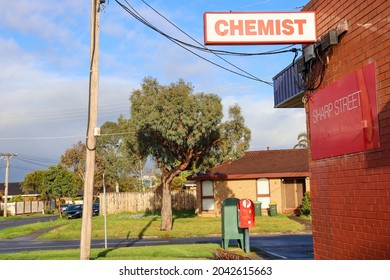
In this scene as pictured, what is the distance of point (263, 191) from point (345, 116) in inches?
1061

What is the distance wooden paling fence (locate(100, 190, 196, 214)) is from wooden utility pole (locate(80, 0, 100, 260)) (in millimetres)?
27594

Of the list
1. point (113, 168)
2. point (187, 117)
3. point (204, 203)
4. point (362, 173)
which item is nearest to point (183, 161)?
point (187, 117)

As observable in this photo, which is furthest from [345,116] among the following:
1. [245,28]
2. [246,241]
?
[246,241]

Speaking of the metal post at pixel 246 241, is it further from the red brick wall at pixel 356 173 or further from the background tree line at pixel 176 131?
the background tree line at pixel 176 131

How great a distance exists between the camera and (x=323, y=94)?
341 inches

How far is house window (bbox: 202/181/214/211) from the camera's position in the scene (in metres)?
34.3

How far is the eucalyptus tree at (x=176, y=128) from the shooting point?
25297 mm

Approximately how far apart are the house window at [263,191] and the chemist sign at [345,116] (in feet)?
82.8

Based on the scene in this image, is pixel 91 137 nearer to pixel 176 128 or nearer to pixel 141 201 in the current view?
pixel 176 128

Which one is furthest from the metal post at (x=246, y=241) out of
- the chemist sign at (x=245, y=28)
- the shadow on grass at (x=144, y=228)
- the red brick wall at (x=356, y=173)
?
the chemist sign at (x=245, y=28)

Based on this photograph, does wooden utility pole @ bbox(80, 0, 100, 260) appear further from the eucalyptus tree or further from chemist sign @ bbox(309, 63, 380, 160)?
the eucalyptus tree

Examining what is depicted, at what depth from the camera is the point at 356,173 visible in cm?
755
